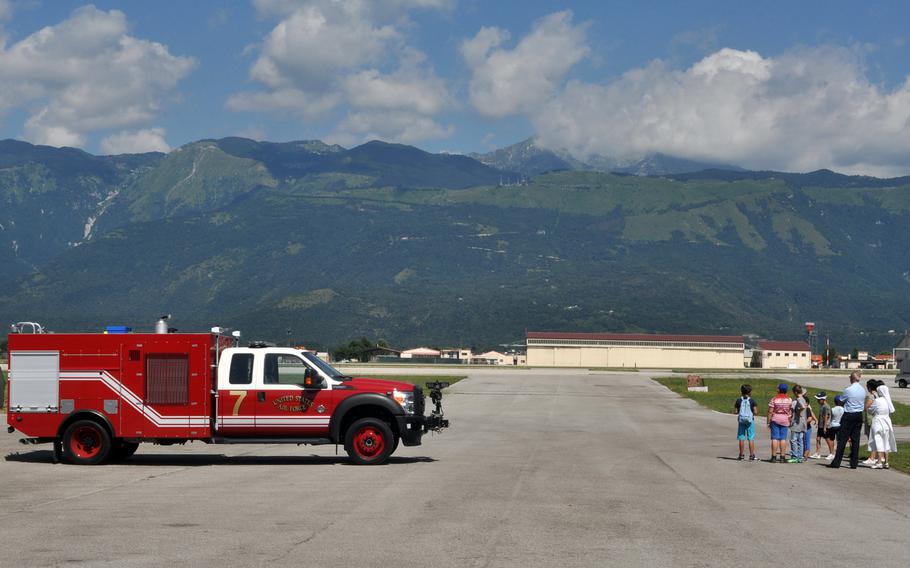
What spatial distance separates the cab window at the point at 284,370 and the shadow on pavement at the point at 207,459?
6.36 ft

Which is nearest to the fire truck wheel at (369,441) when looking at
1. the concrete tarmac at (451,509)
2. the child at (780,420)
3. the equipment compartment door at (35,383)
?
the concrete tarmac at (451,509)

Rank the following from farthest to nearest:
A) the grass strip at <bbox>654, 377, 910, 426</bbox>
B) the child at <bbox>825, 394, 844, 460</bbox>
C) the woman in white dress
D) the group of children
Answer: the grass strip at <bbox>654, 377, 910, 426</bbox>, the child at <bbox>825, 394, 844, 460</bbox>, the group of children, the woman in white dress

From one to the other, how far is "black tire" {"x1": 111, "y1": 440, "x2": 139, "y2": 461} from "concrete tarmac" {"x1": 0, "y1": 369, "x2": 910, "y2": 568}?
0.35 meters

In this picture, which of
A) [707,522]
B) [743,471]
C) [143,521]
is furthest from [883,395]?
[143,521]

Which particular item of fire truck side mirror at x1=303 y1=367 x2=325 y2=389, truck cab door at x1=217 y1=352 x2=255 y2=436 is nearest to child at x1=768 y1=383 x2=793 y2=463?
fire truck side mirror at x1=303 y1=367 x2=325 y2=389

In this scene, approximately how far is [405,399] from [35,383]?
24.1ft

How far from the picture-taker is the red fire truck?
74.5 ft

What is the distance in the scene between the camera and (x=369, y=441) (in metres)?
23.0

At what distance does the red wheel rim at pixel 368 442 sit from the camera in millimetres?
22906

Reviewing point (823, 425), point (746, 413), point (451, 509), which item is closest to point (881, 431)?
point (823, 425)

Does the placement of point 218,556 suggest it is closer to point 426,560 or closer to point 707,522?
point 426,560

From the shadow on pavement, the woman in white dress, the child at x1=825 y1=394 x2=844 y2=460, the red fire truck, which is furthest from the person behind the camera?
the child at x1=825 y1=394 x2=844 y2=460

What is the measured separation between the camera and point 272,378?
2300 cm

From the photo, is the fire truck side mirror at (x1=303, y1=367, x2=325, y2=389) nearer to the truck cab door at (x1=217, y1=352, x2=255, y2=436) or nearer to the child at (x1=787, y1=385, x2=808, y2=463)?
the truck cab door at (x1=217, y1=352, x2=255, y2=436)
